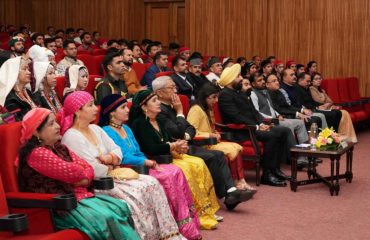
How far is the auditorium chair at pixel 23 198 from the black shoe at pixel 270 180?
3.44 metres

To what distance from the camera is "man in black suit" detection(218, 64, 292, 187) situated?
6.54 m

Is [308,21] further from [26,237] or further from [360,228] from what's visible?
[26,237]

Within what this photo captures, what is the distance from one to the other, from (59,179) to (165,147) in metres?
1.52

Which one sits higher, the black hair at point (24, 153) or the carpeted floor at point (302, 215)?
the black hair at point (24, 153)

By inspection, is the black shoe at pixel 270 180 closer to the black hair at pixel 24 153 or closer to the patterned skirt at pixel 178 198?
the patterned skirt at pixel 178 198

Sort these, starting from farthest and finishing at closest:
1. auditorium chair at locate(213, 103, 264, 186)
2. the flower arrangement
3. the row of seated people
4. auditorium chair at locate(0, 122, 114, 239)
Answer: auditorium chair at locate(213, 103, 264, 186)
the flower arrangement
the row of seated people
auditorium chair at locate(0, 122, 114, 239)

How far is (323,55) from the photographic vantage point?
11438 millimetres

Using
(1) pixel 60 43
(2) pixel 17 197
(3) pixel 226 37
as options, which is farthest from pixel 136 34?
(2) pixel 17 197

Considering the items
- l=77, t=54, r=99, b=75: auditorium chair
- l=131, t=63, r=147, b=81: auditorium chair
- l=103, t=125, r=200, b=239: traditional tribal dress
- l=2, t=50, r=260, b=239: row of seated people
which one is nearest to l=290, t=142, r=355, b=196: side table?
l=2, t=50, r=260, b=239: row of seated people

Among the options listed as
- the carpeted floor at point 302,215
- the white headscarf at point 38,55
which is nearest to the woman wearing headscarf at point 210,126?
the carpeted floor at point 302,215

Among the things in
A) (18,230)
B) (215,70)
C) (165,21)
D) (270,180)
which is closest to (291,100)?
(215,70)

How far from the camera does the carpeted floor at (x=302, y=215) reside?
4773mm

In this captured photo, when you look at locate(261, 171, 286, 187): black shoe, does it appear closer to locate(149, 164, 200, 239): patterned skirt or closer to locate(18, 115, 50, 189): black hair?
locate(149, 164, 200, 239): patterned skirt

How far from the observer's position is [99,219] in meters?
3.43
